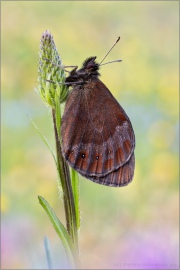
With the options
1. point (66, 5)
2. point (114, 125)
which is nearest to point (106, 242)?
point (114, 125)

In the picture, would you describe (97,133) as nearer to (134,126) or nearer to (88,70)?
(88,70)

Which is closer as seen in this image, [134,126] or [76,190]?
[76,190]

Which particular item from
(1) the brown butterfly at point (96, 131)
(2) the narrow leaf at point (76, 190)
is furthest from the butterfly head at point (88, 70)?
(2) the narrow leaf at point (76, 190)

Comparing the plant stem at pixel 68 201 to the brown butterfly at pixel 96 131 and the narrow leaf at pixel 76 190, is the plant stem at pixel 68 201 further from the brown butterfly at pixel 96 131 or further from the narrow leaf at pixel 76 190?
the brown butterfly at pixel 96 131

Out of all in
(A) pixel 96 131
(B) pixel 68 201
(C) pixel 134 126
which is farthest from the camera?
(C) pixel 134 126

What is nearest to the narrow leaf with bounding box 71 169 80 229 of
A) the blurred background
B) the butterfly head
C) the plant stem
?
the plant stem

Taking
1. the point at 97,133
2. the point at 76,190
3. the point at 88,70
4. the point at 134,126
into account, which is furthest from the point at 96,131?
the point at 134,126
